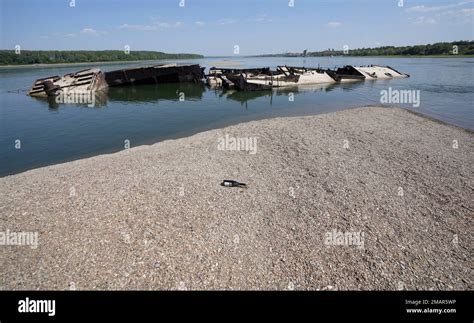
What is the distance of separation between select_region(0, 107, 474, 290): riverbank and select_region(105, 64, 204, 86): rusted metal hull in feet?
145

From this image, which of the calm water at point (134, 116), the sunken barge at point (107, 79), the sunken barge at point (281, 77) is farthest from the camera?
the sunken barge at point (281, 77)

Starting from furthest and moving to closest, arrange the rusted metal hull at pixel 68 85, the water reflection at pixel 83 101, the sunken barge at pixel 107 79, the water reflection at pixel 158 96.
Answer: the sunken barge at pixel 107 79, the rusted metal hull at pixel 68 85, the water reflection at pixel 158 96, the water reflection at pixel 83 101

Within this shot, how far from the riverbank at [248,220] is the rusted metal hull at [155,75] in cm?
4416

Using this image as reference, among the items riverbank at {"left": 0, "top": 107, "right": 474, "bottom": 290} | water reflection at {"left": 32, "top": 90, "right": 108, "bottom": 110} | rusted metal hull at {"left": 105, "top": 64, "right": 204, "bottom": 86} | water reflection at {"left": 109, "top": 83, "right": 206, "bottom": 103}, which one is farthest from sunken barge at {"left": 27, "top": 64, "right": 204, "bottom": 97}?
riverbank at {"left": 0, "top": 107, "right": 474, "bottom": 290}

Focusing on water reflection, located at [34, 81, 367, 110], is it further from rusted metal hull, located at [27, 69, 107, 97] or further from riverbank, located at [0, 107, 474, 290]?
riverbank, located at [0, 107, 474, 290]

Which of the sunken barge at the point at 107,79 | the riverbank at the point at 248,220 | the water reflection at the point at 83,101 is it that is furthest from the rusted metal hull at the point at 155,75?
the riverbank at the point at 248,220

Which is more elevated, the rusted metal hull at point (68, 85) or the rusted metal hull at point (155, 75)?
the rusted metal hull at point (155, 75)

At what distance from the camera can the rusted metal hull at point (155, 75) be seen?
5344 cm

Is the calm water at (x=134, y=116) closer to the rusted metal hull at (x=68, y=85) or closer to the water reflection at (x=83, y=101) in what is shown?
the water reflection at (x=83, y=101)

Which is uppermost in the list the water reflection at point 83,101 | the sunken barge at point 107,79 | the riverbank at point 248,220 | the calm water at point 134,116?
the sunken barge at point 107,79

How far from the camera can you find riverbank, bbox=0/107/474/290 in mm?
6602

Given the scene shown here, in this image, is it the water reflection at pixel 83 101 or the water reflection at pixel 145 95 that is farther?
the water reflection at pixel 145 95

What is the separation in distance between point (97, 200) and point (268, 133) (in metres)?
11.7

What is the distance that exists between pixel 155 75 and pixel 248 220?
2128 inches
